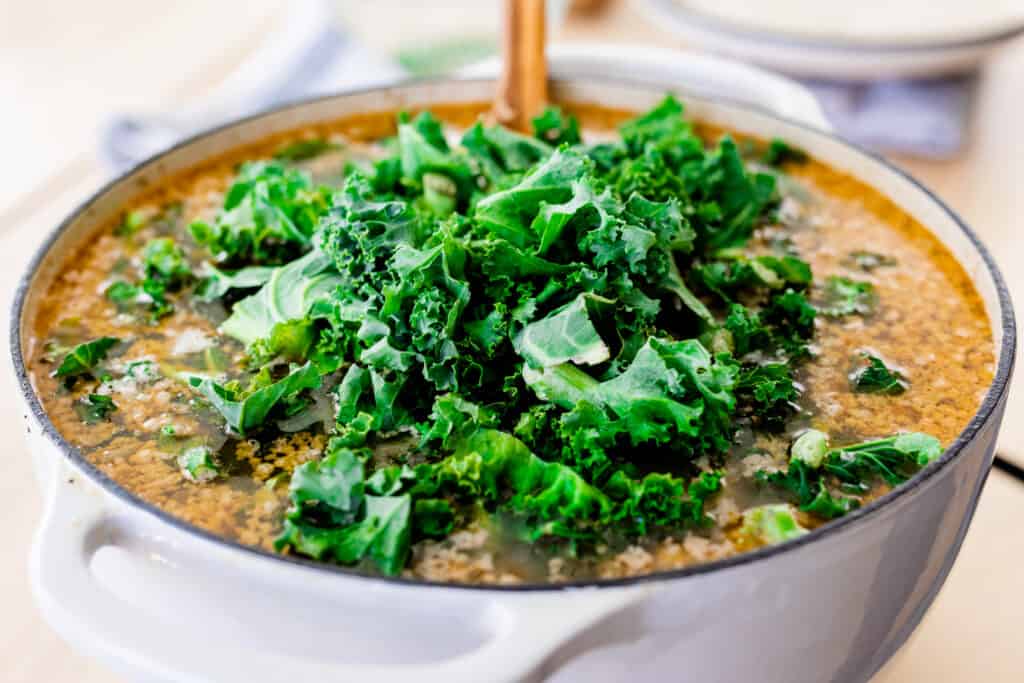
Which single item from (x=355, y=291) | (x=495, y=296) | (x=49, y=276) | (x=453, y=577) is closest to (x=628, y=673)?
(x=453, y=577)

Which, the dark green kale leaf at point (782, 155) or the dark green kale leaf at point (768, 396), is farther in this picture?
the dark green kale leaf at point (782, 155)

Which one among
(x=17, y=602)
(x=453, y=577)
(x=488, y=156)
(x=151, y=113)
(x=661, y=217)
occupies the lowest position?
(x=17, y=602)

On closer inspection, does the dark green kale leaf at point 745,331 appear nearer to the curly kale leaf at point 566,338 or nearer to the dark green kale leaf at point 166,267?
the curly kale leaf at point 566,338

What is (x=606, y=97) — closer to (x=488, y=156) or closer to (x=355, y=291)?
(x=488, y=156)

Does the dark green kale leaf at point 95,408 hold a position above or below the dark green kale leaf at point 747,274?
below

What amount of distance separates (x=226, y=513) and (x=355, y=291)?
0.80 feet

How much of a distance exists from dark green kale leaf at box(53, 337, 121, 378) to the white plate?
1.35 metres

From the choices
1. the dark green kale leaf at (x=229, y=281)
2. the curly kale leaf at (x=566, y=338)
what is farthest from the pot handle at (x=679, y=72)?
the curly kale leaf at (x=566, y=338)

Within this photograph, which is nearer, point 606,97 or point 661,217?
point 661,217

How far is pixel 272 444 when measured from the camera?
985mm

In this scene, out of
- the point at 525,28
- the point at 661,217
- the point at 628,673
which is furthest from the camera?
the point at 525,28

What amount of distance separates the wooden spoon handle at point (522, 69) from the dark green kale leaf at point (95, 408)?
74cm

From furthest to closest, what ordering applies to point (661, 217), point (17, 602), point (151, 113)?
1. point (151, 113)
2. point (17, 602)
3. point (661, 217)

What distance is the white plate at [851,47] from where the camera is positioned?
199cm
